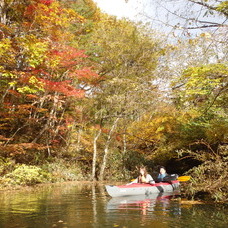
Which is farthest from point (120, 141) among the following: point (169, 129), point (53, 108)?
point (53, 108)

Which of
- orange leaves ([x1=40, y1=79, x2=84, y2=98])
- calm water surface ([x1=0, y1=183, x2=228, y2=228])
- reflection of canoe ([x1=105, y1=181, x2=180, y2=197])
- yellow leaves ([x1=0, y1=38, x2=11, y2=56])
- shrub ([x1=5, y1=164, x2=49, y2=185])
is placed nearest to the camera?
calm water surface ([x1=0, y1=183, x2=228, y2=228])

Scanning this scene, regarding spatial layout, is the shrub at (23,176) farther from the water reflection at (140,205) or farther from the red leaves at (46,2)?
the red leaves at (46,2)

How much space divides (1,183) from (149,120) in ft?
32.3

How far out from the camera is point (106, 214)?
6523 millimetres

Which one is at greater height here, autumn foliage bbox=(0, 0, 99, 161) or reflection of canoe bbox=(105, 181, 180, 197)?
autumn foliage bbox=(0, 0, 99, 161)

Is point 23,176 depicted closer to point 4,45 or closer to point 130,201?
point 130,201

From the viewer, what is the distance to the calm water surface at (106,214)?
5.48 m

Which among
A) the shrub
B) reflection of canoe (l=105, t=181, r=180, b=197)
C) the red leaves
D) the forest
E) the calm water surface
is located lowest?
the calm water surface

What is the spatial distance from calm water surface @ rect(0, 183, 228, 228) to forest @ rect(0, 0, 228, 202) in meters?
4.53

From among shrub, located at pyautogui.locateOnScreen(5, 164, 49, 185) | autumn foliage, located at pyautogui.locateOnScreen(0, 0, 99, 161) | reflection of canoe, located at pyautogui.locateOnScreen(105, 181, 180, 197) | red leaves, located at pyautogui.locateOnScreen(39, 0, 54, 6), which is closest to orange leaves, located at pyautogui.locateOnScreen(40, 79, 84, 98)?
autumn foliage, located at pyautogui.locateOnScreen(0, 0, 99, 161)

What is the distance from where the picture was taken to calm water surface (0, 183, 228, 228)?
18.0 ft

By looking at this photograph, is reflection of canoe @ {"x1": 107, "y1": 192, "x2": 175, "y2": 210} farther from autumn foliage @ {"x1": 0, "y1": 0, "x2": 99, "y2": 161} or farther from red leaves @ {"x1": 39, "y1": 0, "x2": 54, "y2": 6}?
red leaves @ {"x1": 39, "y1": 0, "x2": 54, "y2": 6}

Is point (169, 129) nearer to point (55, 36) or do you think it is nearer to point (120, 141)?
point (120, 141)

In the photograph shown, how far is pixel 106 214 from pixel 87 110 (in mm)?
12139
